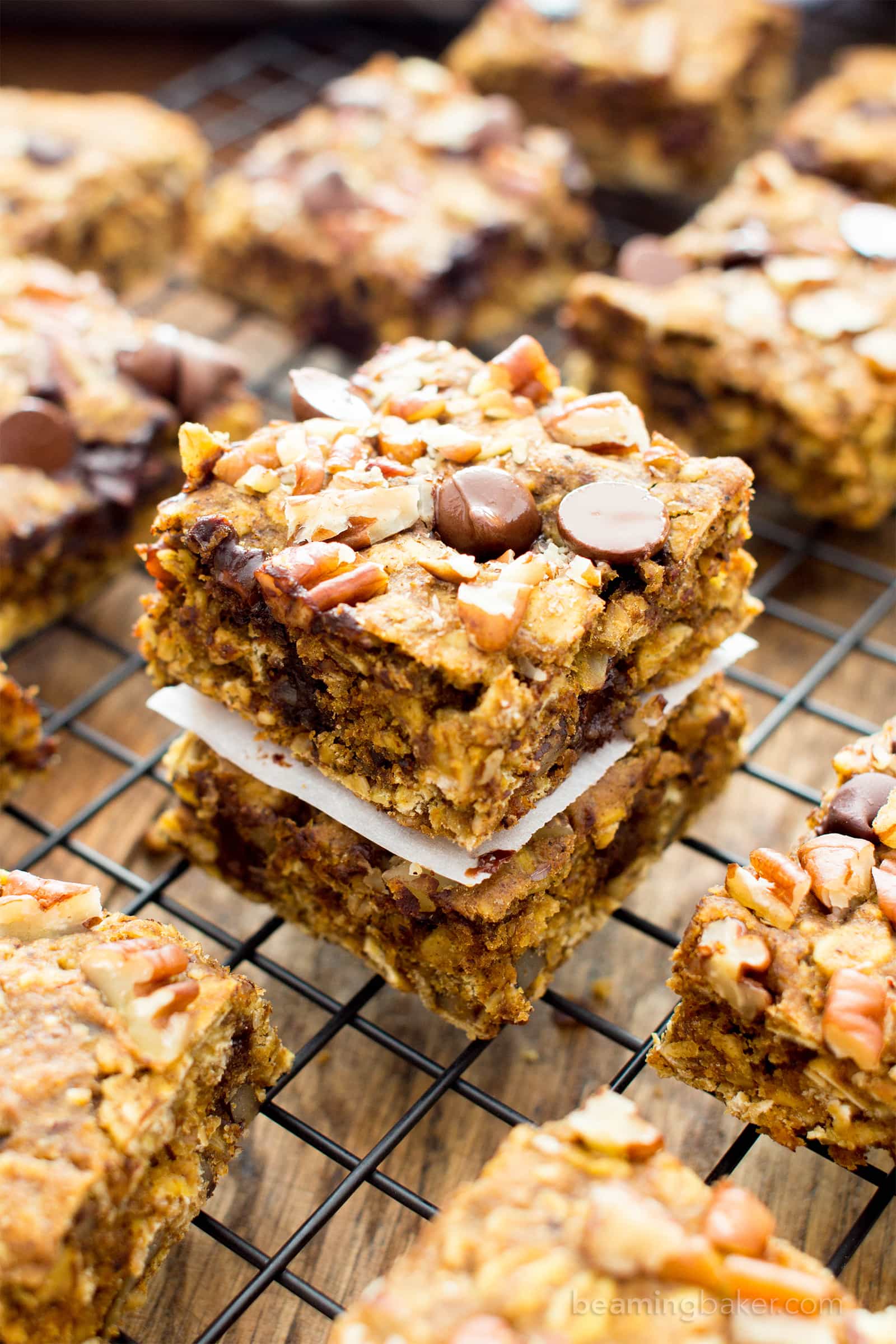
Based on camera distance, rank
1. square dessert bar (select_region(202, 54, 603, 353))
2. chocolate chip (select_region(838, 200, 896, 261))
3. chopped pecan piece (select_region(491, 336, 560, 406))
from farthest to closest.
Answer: square dessert bar (select_region(202, 54, 603, 353)) → chocolate chip (select_region(838, 200, 896, 261)) → chopped pecan piece (select_region(491, 336, 560, 406))

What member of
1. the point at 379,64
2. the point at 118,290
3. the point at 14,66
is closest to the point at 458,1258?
the point at 118,290

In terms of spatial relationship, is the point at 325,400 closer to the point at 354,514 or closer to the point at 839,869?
the point at 354,514

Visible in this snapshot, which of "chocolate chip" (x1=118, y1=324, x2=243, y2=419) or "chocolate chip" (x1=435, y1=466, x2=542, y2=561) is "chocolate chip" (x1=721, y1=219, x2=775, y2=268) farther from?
"chocolate chip" (x1=435, y1=466, x2=542, y2=561)

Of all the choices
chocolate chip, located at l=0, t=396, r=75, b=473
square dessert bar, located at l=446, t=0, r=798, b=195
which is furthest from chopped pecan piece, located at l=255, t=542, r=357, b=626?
square dessert bar, located at l=446, t=0, r=798, b=195

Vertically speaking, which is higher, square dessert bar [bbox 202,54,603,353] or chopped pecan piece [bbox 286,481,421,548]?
chopped pecan piece [bbox 286,481,421,548]

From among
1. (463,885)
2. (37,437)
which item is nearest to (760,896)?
(463,885)

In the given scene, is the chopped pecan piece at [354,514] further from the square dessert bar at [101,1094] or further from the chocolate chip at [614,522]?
the square dessert bar at [101,1094]

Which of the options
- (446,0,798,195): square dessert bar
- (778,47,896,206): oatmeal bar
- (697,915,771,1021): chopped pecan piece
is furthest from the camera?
(446,0,798,195): square dessert bar
